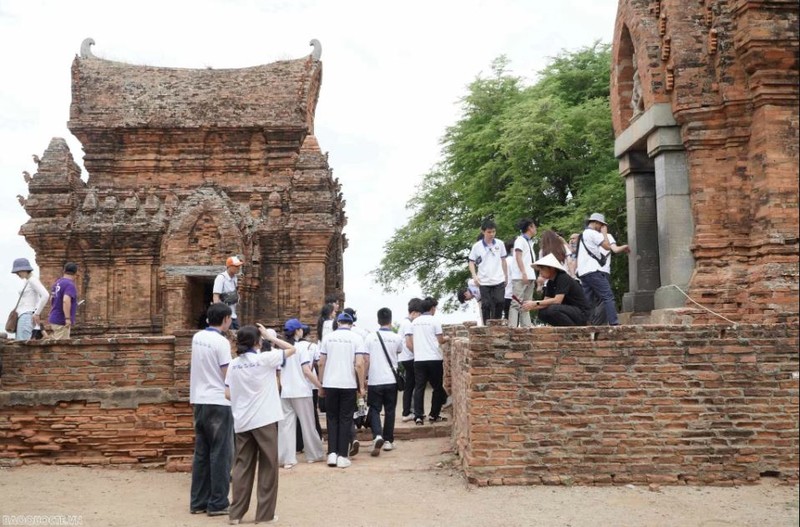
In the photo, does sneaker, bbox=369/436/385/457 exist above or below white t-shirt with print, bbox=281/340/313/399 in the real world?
below

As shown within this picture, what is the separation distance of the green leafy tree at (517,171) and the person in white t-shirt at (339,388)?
10.3m

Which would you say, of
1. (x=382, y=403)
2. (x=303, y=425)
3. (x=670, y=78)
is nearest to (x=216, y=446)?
(x=303, y=425)

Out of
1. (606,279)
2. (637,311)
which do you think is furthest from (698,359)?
(637,311)

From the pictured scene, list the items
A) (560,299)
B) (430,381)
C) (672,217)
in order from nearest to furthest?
(560,299) < (672,217) < (430,381)

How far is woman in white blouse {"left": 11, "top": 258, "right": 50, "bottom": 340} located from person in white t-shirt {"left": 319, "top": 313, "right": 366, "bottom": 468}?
12.6 ft

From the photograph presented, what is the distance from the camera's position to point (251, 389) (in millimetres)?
6887

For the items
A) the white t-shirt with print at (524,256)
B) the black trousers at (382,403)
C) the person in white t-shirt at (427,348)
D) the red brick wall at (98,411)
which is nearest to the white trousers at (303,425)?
the black trousers at (382,403)

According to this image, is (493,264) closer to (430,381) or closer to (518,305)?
(518,305)

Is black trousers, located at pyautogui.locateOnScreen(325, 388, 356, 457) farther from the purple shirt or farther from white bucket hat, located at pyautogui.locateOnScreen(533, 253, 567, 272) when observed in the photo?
the purple shirt

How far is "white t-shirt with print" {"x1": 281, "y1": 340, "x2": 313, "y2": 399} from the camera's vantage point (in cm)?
934

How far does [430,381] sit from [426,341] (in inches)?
24.9

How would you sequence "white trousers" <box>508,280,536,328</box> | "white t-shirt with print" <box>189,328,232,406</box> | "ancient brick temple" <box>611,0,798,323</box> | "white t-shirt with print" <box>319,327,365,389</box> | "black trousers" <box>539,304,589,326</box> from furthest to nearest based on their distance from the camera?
"white trousers" <box>508,280,536,328</box>, "ancient brick temple" <box>611,0,798,323</box>, "white t-shirt with print" <box>319,327,365,389</box>, "black trousers" <box>539,304,589,326</box>, "white t-shirt with print" <box>189,328,232,406</box>

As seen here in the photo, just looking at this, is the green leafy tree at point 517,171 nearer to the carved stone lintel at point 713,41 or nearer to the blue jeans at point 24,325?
the carved stone lintel at point 713,41

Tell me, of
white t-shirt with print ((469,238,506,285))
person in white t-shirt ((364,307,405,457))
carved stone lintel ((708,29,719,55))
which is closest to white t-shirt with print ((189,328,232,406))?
person in white t-shirt ((364,307,405,457))
